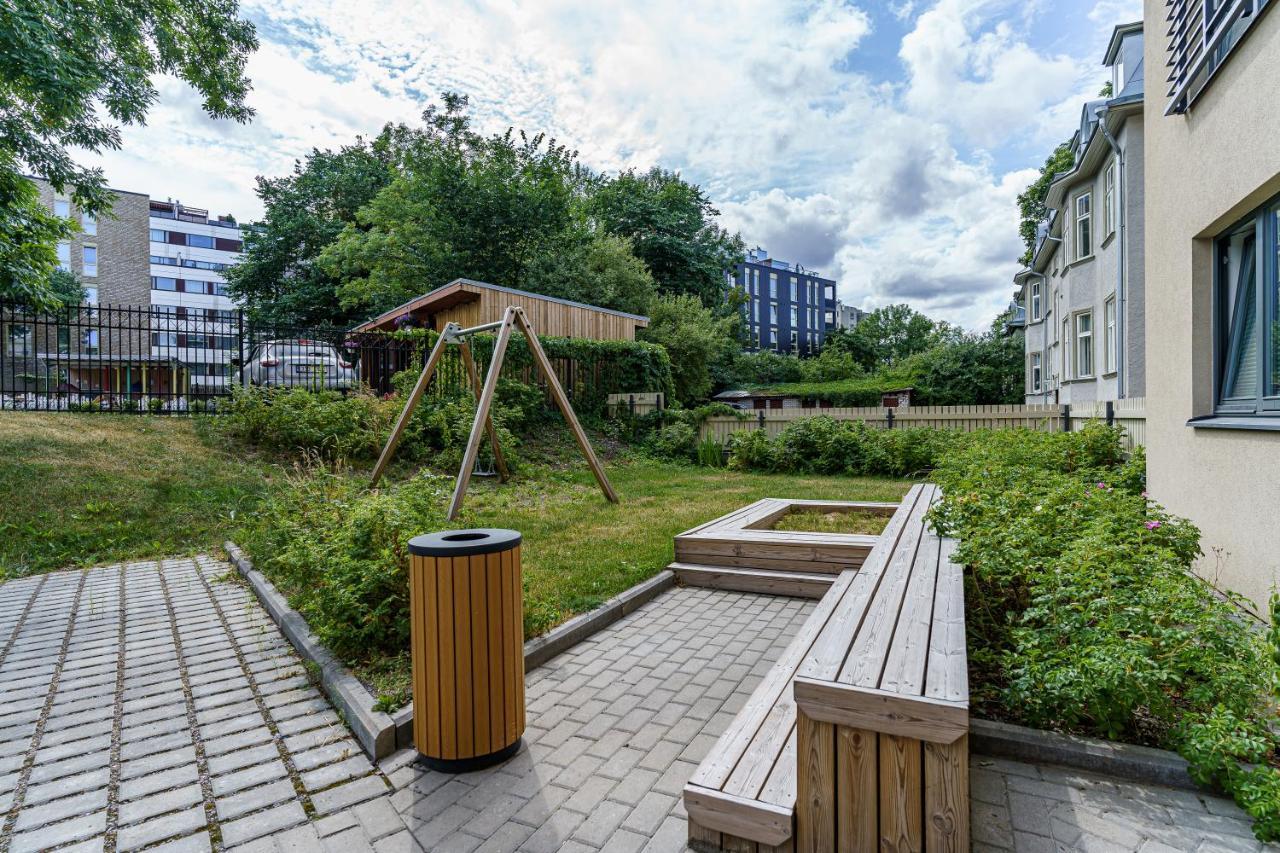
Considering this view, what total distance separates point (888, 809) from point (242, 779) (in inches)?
100

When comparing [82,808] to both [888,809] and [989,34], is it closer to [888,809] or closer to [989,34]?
[888,809]

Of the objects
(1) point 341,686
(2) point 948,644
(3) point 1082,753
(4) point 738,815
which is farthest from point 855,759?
(1) point 341,686

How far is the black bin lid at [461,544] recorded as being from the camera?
256 centimetres

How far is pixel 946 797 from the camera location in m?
1.82

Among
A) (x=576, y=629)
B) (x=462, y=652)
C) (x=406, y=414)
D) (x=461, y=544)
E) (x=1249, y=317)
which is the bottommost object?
(x=576, y=629)

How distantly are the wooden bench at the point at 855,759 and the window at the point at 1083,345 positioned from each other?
1696 cm

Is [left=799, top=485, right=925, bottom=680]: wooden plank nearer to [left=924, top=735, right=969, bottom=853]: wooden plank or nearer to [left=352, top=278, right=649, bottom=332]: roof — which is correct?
[left=924, top=735, right=969, bottom=853]: wooden plank

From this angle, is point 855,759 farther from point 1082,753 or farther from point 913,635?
point 1082,753

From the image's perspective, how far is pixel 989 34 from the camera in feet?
25.7

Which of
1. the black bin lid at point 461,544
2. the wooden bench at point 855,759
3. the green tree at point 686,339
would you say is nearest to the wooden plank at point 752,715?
the wooden bench at point 855,759

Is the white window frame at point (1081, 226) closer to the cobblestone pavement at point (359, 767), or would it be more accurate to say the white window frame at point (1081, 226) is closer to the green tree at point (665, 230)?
the cobblestone pavement at point (359, 767)

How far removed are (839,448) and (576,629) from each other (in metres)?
9.64

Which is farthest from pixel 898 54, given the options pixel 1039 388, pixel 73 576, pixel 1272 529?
pixel 1039 388

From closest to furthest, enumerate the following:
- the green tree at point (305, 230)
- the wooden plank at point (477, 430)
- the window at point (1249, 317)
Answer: the window at point (1249, 317) → the wooden plank at point (477, 430) → the green tree at point (305, 230)
